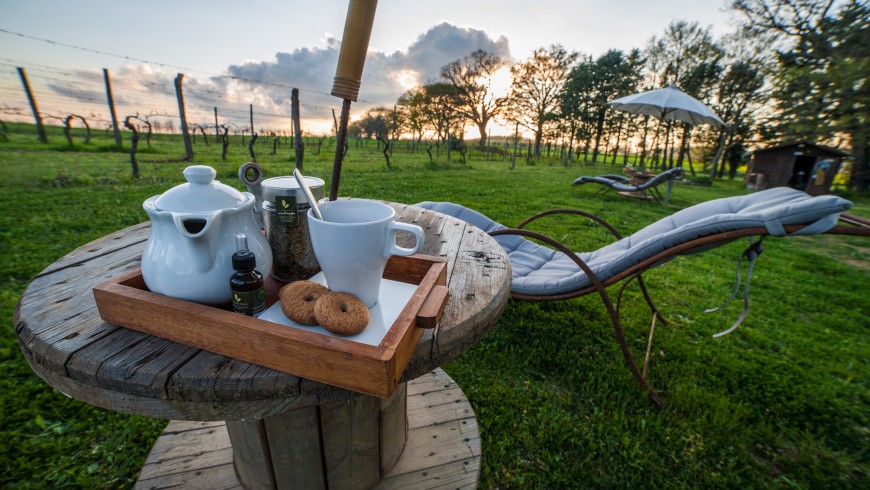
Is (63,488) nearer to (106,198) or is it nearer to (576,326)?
(576,326)

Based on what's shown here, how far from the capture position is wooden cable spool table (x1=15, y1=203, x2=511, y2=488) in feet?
2.09

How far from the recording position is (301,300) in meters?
0.73

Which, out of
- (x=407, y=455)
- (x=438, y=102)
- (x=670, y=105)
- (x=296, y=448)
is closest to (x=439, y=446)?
(x=407, y=455)

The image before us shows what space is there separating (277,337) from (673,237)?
1.93 meters

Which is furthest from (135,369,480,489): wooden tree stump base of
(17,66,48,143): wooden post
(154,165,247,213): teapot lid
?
(17,66,48,143): wooden post

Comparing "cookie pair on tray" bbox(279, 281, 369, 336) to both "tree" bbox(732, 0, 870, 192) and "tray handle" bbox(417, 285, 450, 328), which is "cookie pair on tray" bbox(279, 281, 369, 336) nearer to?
"tray handle" bbox(417, 285, 450, 328)

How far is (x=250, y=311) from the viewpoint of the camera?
71 cm

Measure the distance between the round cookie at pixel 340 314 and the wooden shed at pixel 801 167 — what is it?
17.6 metres

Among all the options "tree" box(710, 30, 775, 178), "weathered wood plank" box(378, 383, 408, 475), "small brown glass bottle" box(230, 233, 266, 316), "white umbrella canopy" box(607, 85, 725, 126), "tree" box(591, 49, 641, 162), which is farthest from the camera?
"tree" box(591, 49, 641, 162)

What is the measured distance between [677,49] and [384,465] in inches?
1065

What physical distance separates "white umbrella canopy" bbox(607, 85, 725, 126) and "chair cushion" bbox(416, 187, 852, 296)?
712 centimetres

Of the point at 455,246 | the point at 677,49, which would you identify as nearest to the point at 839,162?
the point at 677,49

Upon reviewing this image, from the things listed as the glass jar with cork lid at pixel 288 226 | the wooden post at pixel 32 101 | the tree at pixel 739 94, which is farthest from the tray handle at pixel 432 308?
the tree at pixel 739 94

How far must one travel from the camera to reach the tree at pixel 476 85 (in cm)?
2853
